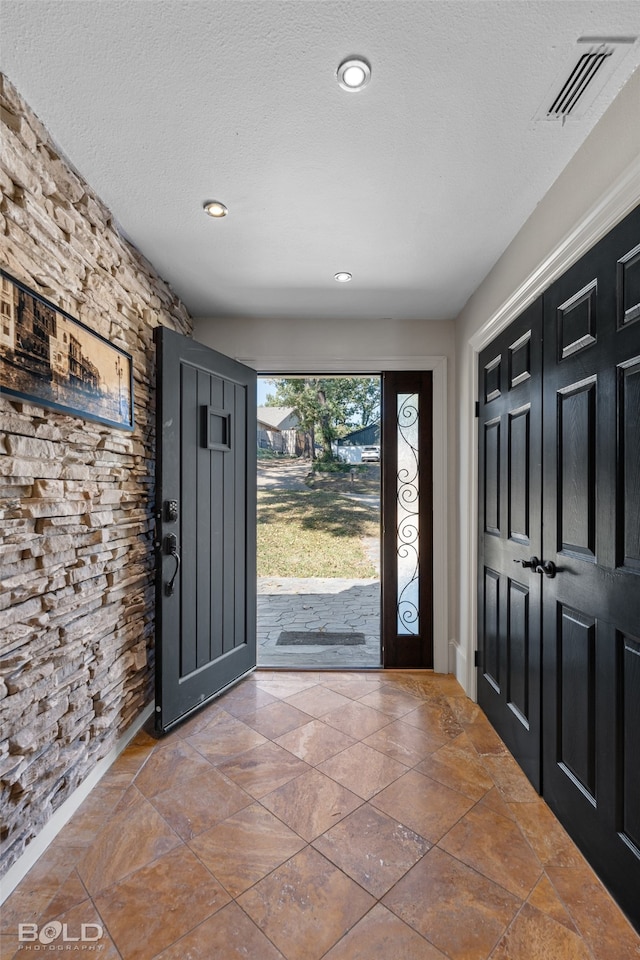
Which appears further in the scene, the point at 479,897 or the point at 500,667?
the point at 500,667

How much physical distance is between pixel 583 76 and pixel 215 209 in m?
1.36

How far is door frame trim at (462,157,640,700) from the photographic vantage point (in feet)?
4.33

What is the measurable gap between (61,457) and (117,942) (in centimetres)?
149

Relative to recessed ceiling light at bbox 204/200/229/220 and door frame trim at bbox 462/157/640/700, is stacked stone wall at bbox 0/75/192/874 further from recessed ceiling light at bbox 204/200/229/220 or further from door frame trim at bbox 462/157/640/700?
door frame trim at bbox 462/157/640/700

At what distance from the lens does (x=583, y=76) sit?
4.11 ft

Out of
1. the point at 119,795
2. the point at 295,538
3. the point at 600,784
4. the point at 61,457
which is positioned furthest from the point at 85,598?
the point at 295,538

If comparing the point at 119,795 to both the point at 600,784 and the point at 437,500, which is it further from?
the point at 437,500

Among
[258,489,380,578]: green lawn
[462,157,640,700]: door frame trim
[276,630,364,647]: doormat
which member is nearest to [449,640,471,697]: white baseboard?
[462,157,640,700]: door frame trim

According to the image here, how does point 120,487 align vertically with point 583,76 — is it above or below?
below

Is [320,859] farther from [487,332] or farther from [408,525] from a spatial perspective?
[487,332]

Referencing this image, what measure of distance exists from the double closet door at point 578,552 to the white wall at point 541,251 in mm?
72

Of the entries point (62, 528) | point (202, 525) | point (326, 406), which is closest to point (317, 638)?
point (202, 525)

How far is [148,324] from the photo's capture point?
93.9 inches

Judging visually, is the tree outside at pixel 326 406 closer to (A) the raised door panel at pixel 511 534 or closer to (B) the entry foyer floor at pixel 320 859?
(A) the raised door panel at pixel 511 534
